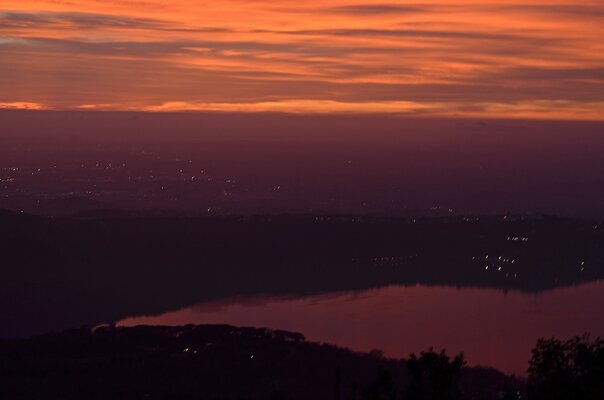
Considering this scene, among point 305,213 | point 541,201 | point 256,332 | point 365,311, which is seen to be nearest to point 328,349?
point 256,332

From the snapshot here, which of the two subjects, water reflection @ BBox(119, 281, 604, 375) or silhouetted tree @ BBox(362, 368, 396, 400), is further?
water reflection @ BBox(119, 281, 604, 375)

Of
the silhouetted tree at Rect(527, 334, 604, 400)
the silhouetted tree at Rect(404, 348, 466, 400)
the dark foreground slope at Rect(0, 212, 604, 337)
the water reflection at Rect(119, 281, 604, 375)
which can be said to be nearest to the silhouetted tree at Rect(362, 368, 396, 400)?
the silhouetted tree at Rect(404, 348, 466, 400)

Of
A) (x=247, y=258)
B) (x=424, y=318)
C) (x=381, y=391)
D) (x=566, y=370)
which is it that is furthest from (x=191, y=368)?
(x=247, y=258)

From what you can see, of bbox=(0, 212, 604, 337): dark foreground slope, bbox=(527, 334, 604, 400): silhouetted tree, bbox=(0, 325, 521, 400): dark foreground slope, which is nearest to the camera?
bbox=(527, 334, 604, 400): silhouetted tree

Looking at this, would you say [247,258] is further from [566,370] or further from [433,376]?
[566,370]

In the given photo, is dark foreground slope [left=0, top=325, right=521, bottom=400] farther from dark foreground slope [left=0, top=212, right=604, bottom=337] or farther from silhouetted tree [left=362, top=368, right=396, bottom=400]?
silhouetted tree [left=362, top=368, right=396, bottom=400]

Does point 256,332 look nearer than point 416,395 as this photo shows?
No

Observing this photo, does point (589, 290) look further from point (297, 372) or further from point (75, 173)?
point (75, 173)

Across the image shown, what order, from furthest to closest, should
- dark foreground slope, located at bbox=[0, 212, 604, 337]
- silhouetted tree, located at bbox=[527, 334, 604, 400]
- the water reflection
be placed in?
dark foreground slope, located at bbox=[0, 212, 604, 337]
the water reflection
silhouetted tree, located at bbox=[527, 334, 604, 400]
